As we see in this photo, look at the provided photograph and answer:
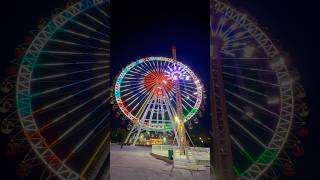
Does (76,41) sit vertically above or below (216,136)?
above

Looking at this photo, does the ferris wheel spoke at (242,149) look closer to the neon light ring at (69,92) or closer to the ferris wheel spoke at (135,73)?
the neon light ring at (69,92)

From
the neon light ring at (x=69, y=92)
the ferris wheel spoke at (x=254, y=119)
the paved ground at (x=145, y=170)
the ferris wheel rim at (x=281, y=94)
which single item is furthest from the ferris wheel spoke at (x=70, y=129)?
the ferris wheel rim at (x=281, y=94)

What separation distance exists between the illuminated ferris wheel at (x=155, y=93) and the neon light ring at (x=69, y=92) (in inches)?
29.5

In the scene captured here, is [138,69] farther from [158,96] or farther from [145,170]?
[145,170]

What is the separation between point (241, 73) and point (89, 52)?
2.15 meters

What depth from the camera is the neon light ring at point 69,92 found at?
12.6ft

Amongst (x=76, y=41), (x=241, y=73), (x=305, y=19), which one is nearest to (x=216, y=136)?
(x=241, y=73)

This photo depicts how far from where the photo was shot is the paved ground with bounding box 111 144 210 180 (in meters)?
3.92

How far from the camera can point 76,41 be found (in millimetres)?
4082

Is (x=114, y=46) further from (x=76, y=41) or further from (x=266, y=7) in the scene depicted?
(x=266, y=7)

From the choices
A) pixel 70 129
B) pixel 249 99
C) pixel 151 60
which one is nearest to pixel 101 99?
pixel 70 129

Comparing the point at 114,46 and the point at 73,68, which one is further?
the point at 114,46

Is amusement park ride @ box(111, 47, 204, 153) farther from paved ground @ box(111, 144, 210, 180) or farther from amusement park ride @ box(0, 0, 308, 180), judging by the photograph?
amusement park ride @ box(0, 0, 308, 180)

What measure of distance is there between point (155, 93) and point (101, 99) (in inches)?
61.9
